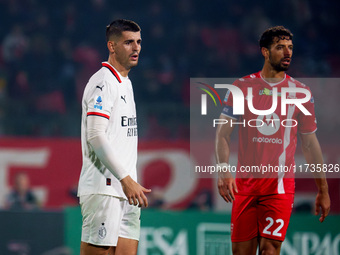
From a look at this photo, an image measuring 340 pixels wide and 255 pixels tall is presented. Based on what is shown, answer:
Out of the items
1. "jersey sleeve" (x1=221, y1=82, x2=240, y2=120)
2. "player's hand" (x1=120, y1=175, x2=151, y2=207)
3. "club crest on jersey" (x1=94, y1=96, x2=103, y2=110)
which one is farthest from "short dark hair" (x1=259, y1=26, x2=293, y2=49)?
"player's hand" (x1=120, y1=175, x2=151, y2=207)

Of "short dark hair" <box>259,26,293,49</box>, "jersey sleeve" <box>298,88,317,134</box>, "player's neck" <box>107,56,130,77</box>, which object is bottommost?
"jersey sleeve" <box>298,88,317,134</box>

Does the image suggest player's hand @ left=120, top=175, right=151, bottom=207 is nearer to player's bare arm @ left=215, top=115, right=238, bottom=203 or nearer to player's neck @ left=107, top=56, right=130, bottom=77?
player's neck @ left=107, top=56, right=130, bottom=77

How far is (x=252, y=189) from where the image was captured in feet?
15.9

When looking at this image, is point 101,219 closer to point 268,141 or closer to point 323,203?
point 268,141

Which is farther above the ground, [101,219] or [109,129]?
[109,129]

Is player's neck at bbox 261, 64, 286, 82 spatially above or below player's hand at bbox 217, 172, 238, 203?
above

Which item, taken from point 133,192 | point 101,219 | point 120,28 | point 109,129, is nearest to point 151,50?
point 120,28

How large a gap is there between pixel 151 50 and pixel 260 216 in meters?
7.07

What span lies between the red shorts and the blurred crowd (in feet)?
14.8

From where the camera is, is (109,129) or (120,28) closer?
(109,129)

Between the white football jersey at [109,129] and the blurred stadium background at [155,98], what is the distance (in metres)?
2.83

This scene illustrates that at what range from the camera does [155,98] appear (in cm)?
1045

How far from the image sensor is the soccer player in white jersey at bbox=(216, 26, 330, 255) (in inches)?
190

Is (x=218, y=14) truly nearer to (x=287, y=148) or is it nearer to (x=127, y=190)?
(x=287, y=148)
